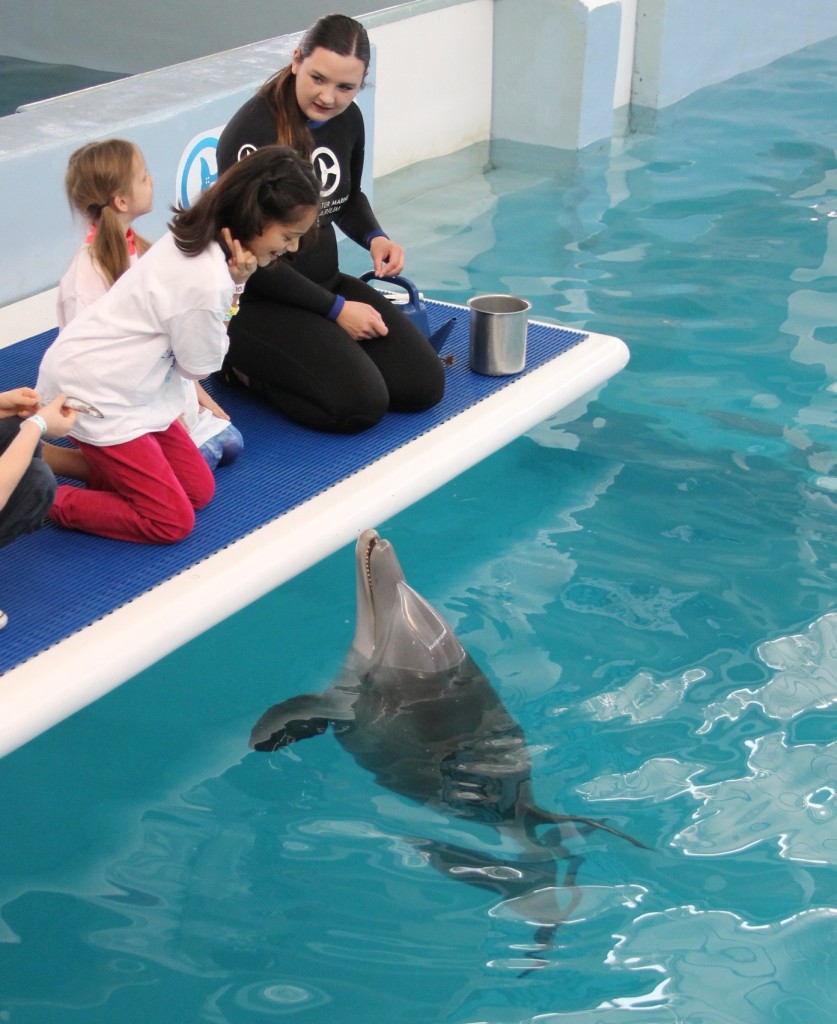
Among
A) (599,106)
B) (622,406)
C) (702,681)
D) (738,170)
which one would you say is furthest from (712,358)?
(599,106)

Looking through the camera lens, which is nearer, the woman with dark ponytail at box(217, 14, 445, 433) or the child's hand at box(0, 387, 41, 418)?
the child's hand at box(0, 387, 41, 418)

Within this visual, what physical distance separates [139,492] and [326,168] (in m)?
1.38

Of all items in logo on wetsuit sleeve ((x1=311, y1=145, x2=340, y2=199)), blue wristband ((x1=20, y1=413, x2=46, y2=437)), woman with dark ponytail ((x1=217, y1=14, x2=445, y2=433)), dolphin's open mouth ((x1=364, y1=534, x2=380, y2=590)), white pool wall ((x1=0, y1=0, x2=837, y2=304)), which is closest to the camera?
blue wristband ((x1=20, y1=413, x2=46, y2=437))

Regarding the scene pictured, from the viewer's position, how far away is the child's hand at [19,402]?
2.68m

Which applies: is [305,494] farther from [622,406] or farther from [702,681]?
[622,406]

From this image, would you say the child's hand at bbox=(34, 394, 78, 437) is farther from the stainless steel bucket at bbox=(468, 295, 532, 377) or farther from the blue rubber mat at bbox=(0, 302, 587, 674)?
the stainless steel bucket at bbox=(468, 295, 532, 377)

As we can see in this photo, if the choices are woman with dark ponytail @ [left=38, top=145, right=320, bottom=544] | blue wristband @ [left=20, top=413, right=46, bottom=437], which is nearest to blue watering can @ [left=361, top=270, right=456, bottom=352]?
woman with dark ponytail @ [left=38, top=145, right=320, bottom=544]

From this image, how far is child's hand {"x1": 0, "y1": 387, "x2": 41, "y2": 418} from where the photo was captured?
8.80 feet

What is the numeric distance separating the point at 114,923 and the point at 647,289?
12.6ft

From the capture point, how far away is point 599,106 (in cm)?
760

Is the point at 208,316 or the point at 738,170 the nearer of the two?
the point at 208,316

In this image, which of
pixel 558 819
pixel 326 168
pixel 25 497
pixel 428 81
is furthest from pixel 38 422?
pixel 428 81

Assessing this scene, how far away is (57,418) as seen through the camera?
2691 mm

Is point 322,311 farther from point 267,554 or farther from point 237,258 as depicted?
Result: point 267,554
